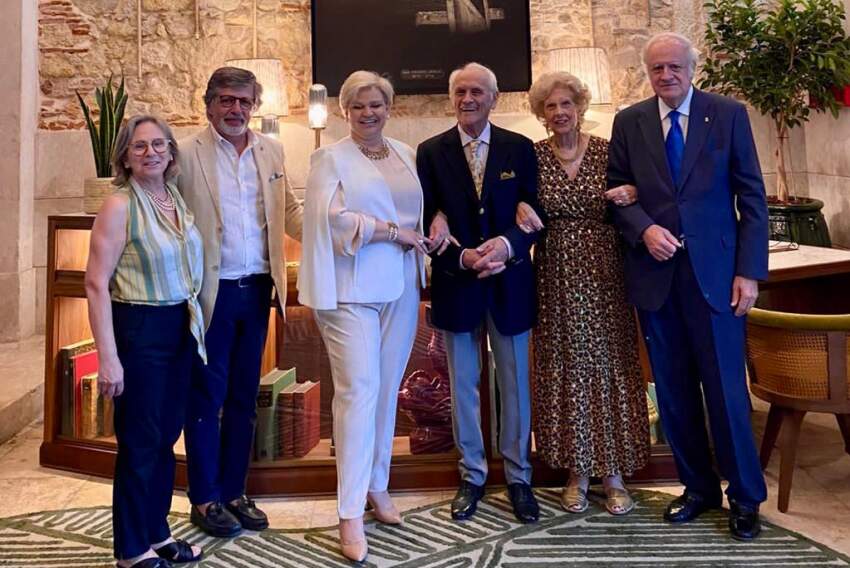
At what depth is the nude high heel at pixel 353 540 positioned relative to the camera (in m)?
2.39

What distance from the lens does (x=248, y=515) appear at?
2.67 metres

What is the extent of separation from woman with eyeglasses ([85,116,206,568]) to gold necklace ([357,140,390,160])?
0.60m

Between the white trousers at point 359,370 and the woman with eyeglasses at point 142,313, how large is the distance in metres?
0.43

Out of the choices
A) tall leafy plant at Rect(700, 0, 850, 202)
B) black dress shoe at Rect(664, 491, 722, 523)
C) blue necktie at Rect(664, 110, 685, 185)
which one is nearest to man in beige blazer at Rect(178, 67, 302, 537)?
blue necktie at Rect(664, 110, 685, 185)

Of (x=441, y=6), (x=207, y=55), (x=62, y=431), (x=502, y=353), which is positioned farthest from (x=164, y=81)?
(x=502, y=353)

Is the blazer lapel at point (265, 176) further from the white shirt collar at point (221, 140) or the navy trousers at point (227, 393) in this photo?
the navy trousers at point (227, 393)

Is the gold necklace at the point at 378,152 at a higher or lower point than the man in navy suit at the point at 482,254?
higher

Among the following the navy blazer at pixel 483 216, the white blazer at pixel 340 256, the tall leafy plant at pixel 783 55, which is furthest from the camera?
the tall leafy plant at pixel 783 55

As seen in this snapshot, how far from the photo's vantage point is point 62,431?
3.30 meters

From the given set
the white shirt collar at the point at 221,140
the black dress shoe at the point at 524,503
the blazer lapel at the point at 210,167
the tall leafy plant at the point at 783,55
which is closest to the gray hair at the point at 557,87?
the white shirt collar at the point at 221,140

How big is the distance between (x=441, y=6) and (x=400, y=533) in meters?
3.98

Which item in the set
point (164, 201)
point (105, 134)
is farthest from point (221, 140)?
point (105, 134)

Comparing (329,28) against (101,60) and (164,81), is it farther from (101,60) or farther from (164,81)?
(101,60)

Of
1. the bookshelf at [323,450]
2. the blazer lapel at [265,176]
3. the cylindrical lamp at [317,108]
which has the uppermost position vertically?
the cylindrical lamp at [317,108]
